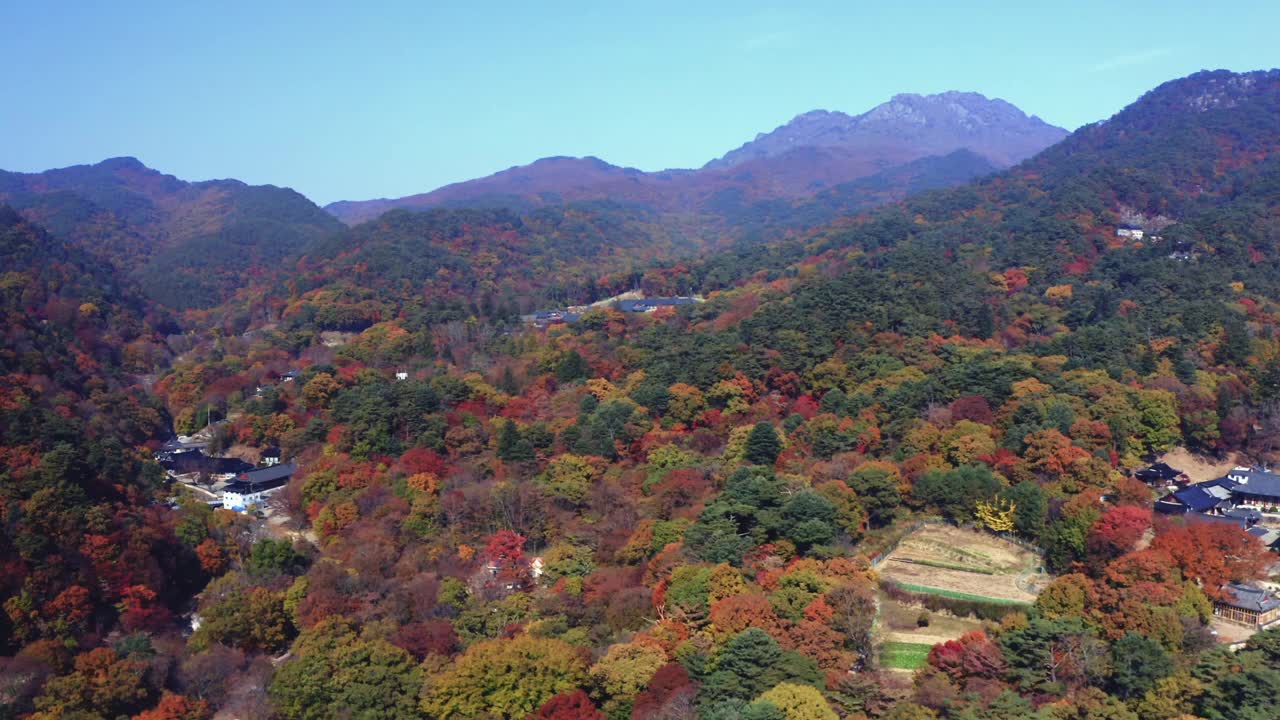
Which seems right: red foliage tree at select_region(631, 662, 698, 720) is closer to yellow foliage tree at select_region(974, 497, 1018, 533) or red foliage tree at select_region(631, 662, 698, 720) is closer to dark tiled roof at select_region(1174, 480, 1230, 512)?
yellow foliage tree at select_region(974, 497, 1018, 533)

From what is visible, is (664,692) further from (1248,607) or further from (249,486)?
(249,486)

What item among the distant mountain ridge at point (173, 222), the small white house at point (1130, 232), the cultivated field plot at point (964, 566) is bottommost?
the cultivated field plot at point (964, 566)

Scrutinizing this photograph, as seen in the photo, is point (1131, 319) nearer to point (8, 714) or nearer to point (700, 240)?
point (8, 714)

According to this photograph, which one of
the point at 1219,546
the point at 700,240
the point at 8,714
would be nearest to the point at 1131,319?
the point at 1219,546

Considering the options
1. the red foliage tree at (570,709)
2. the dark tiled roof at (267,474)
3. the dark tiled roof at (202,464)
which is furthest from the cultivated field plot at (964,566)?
the dark tiled roof at (202,464)

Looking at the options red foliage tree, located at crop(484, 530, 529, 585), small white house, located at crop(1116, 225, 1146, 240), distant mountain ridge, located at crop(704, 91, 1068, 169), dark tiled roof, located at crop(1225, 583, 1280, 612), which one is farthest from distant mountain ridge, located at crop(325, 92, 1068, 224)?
dark tiled roof, located at crop(1225, 583, 1280, 612)

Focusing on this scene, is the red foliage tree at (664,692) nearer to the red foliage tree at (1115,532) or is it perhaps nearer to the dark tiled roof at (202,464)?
the red foliage tree at (1115,532)

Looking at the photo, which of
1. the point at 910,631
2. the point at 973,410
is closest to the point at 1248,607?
the point at 910,631
